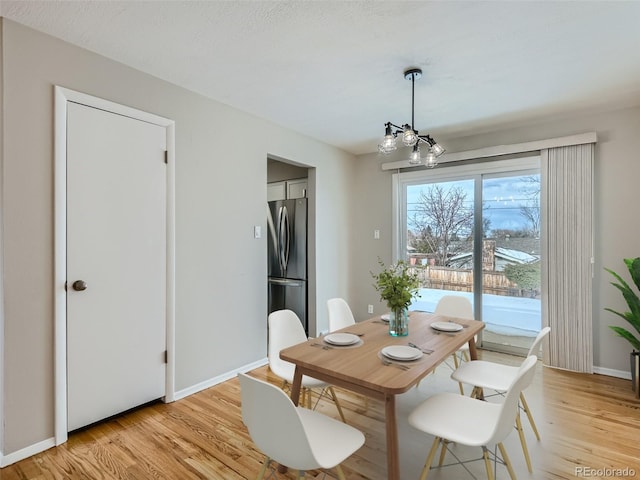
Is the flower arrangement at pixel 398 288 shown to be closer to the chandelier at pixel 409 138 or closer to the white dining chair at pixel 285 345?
the white dining chair at pixel 285 345

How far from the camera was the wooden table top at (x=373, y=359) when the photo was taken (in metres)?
1.52

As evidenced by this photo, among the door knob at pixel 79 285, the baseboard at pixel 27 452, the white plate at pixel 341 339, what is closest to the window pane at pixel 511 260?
the white plate at pixel 341 339

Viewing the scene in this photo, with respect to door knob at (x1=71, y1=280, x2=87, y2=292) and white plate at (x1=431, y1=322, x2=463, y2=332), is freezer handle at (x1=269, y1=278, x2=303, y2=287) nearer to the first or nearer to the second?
white plate at (x1=431, y1=322, x2=463, y2=332)

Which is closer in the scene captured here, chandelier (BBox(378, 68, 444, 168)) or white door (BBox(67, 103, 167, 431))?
white door (BBox(67, 103, 167, 431))

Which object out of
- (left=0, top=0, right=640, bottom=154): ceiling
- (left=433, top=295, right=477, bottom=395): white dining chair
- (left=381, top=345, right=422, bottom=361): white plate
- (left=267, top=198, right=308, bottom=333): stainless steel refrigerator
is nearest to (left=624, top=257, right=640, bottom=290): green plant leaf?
(left=433, top=295, right=477, bottom=395): white dining chair

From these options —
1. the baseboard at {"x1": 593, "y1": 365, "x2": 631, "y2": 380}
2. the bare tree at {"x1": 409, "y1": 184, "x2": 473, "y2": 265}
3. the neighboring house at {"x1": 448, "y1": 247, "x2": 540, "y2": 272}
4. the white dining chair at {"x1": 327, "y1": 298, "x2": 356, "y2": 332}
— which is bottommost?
the baseboard at {"x1": 593, "y1": 365, "x2": 631, "y2": 380}

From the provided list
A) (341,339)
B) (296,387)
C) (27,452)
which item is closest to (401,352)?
(341,339)

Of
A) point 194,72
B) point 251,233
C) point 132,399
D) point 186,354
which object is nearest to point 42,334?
point 132,399

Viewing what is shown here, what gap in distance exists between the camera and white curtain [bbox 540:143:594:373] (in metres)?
3.27

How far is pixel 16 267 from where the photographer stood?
193 cm

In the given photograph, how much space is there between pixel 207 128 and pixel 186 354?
6.39ft

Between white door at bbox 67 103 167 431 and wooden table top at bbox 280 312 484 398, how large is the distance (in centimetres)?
131

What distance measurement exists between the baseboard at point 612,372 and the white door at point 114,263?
4009 mm

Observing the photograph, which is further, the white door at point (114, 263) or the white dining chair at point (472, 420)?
the white door at point (114, 263)
